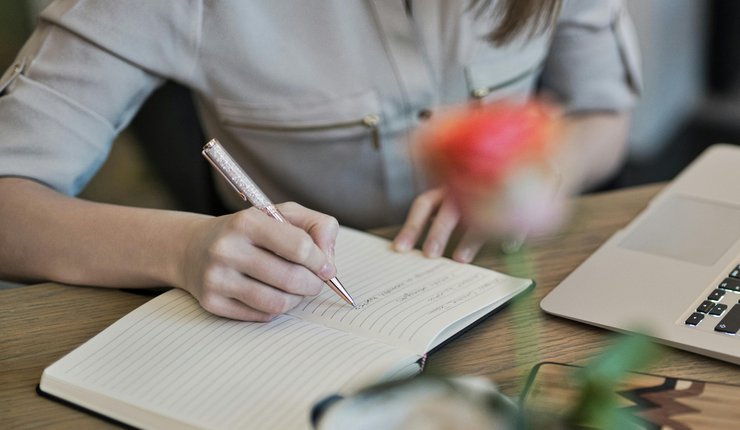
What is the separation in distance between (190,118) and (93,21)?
0.32m

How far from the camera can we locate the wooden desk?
646 millimetres

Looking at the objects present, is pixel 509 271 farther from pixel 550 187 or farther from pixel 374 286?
pixel 550 187

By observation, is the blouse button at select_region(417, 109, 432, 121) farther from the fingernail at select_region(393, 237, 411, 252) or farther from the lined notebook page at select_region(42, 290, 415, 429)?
the lined notebook page at select_region(42, 290, 415, 429)

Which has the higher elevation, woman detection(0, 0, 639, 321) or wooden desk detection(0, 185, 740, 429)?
woman detection(0, 0, 639, 321)

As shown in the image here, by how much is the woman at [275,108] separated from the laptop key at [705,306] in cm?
13

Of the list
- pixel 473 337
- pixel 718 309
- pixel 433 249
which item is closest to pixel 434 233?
pixel 433 249

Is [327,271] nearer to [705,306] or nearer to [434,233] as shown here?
[434,233]

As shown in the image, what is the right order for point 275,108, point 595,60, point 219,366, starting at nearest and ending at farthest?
point 219,366, point 275,108, point 595,60

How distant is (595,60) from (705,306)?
0.51 metres

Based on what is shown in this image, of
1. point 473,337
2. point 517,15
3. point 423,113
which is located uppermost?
point 517,15

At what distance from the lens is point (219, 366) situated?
2.13 feet

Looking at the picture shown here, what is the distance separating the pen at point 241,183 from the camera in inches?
28.1

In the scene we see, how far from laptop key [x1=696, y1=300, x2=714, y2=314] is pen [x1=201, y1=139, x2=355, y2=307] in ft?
0.86

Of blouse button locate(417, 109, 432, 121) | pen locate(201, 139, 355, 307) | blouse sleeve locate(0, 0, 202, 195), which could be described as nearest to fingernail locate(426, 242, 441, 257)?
pen locate(201, 139, 355, 307)
